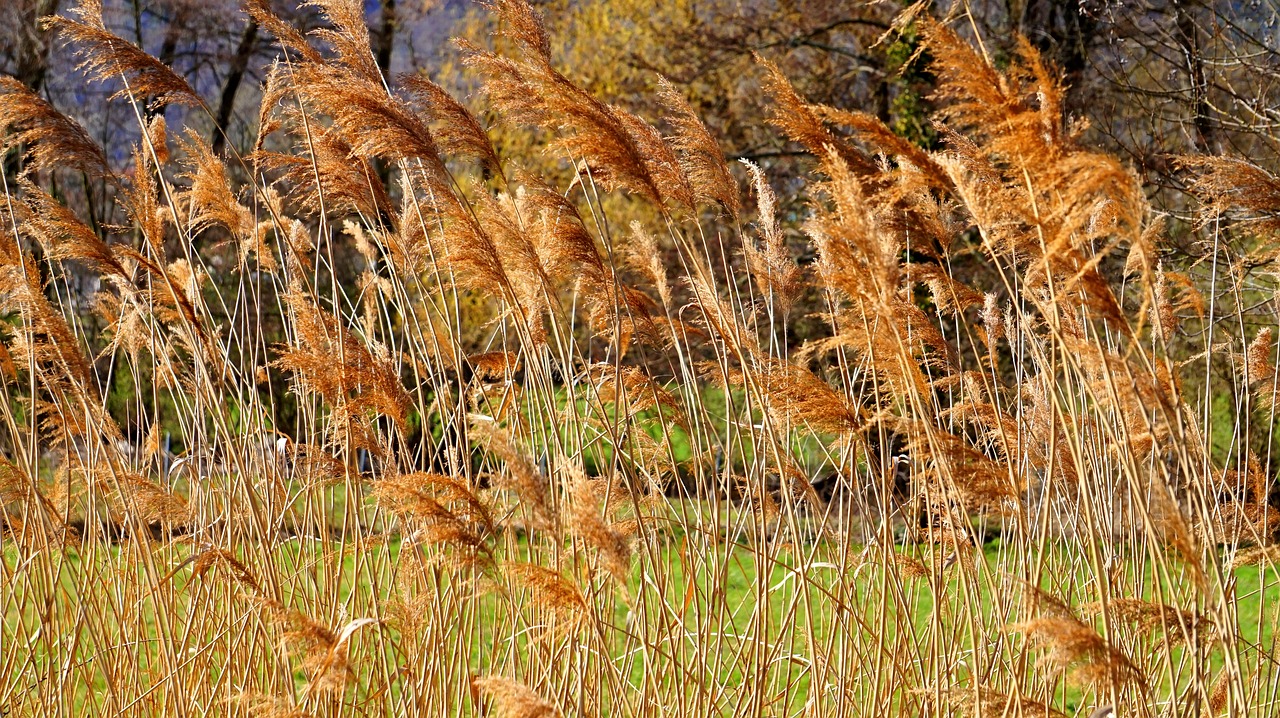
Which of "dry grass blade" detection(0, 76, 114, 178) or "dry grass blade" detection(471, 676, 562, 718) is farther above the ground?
"dry grass blade" detection(0, 76, 114, 178)

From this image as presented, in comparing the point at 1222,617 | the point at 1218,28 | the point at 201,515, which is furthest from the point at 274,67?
the point at 1218,28

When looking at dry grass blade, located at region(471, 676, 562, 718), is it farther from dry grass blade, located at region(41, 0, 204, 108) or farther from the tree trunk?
the tree trunk

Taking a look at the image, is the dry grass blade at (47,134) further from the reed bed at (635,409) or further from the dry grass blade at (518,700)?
the dry grass blade at (518,700)

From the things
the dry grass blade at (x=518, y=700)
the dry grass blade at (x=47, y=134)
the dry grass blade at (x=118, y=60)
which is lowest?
the dry grass blade at (x=518, y=700)

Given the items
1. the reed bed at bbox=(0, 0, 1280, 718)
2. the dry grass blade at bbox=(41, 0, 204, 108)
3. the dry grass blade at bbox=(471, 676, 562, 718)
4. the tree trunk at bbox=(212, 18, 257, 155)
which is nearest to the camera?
the dry grass blade at bbox=(471, 676, 562, 718)

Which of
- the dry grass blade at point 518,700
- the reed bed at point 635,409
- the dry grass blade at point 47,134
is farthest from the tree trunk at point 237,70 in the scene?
the dry grass blade at point 518,700

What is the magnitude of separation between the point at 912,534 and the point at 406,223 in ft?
4.22

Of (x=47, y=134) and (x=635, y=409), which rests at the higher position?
(x=47, y=134)

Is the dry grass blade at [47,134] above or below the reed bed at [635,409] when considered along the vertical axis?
above

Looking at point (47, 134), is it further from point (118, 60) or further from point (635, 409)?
point (635, 409)

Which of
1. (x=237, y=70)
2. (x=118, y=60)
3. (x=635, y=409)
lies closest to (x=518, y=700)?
(x=635, y=409)

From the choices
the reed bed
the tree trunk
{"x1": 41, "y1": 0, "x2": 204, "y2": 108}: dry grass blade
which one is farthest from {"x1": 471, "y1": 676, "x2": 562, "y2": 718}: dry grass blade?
the tree trunk

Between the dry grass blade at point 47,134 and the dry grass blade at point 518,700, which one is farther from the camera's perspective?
the dry grass blade at point 47,134

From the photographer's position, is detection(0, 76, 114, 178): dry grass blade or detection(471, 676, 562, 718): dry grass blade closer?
detection(471, 676, 562, 718): dry grass blade
